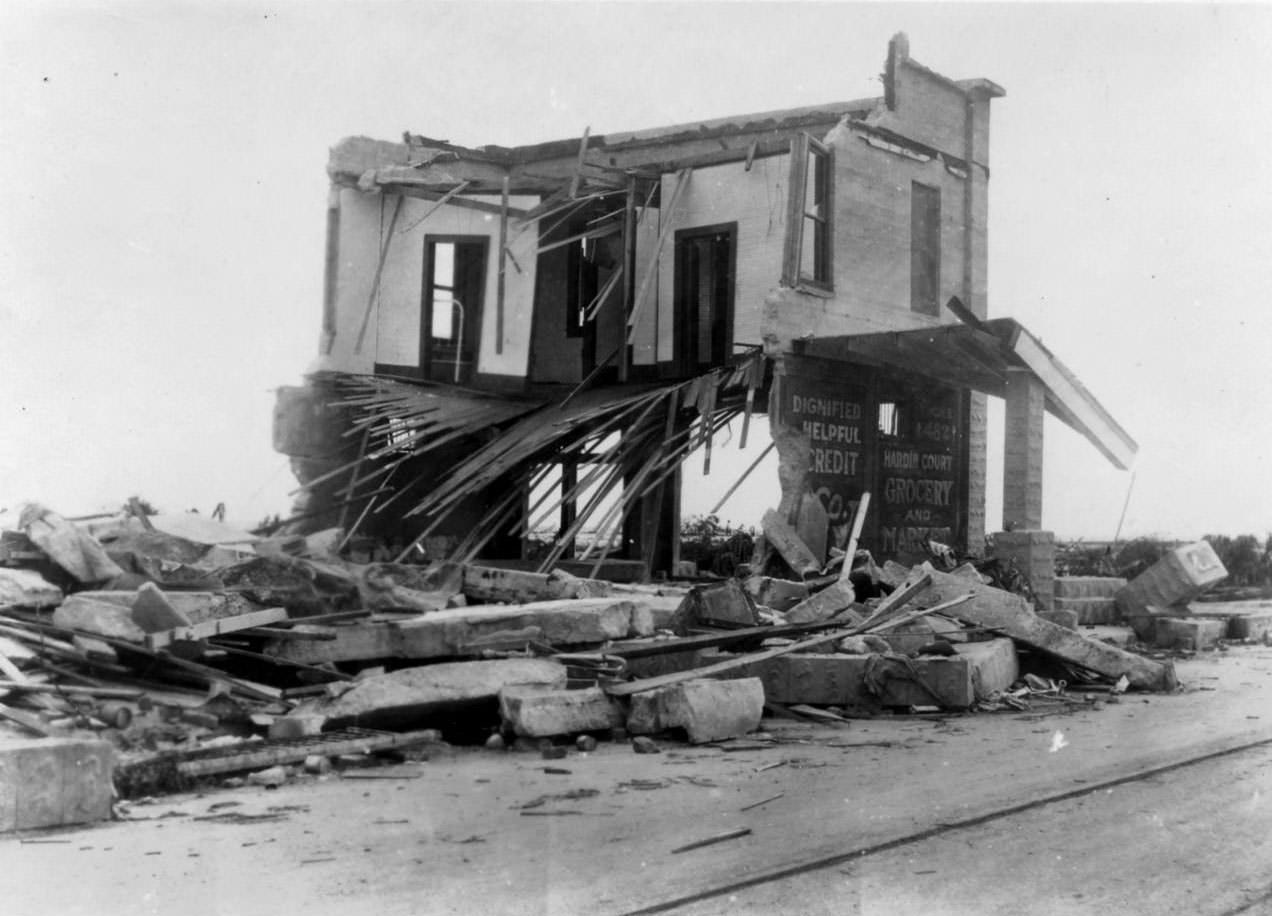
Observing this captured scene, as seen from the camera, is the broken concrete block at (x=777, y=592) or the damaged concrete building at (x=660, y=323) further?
the damaged concrete building at (x=660, y=323)

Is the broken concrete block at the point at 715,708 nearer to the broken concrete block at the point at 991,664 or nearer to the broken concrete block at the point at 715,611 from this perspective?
the broken concrete block at the point at 715,611

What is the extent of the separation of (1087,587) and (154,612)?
522 inches

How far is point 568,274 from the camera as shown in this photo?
19.9m

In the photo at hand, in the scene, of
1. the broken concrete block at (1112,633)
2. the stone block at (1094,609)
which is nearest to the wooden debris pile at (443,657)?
the broken concrete block at (1112,633)

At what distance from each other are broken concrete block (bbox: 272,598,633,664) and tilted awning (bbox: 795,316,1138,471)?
6.40 meters

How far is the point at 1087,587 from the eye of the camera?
17.9m

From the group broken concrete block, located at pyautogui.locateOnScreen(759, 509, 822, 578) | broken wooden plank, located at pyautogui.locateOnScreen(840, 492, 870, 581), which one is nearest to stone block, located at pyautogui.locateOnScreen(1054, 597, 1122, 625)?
broken wooden plank, located at pyautogui.locateOnScreen(840, 492, 870, 581)

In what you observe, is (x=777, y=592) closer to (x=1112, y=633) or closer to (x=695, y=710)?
(x=695, y=710)

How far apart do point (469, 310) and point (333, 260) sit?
2058 millimetres

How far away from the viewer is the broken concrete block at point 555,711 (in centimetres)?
789

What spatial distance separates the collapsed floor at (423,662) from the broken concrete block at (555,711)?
0.05 ft

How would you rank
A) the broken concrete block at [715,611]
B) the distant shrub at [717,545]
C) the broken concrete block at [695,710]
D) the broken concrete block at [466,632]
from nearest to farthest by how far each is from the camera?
the broken concrete block at [695,710] → the broken concrete block at [466,632] → the broken concrete block at [715,611] → the distant shrub at [717,545]

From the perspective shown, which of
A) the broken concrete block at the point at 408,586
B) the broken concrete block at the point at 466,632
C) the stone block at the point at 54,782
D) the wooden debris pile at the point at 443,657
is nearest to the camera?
the stone block at the point at 54,782

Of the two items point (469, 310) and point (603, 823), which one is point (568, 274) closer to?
point (469, 310)
